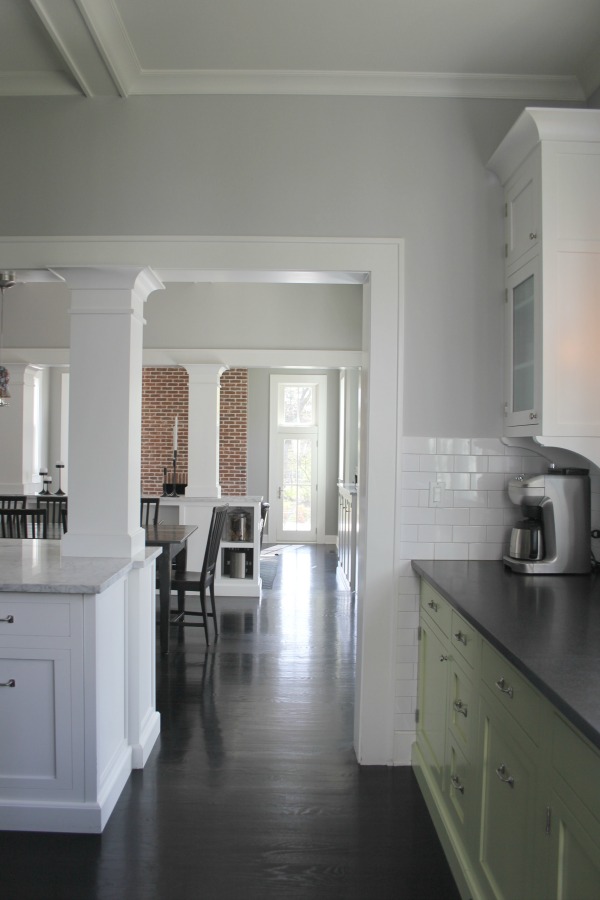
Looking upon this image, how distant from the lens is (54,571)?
251 cm

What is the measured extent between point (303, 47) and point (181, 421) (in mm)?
7306

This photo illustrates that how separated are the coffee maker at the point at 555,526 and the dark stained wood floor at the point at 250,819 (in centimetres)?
108

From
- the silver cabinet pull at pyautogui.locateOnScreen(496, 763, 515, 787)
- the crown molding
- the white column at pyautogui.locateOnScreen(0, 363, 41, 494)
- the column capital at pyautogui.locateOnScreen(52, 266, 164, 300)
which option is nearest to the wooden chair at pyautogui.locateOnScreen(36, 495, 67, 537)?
the white column at pyautogui.locateOnScreen(0, 363, 41, 494)

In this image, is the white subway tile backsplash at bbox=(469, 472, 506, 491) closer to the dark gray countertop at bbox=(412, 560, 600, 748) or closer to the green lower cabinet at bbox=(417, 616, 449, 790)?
the dark gray countertop at bbox=(412, 560, 600, 748)

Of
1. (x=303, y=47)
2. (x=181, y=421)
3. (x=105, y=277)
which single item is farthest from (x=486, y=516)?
(x=181, y=421)

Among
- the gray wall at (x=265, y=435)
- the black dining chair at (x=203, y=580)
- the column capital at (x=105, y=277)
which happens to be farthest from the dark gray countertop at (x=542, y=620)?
the gray wall at (x=265, y=435)

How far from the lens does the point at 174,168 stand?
Result: 2881mm

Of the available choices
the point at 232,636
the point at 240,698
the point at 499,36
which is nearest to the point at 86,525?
the point at 240,698

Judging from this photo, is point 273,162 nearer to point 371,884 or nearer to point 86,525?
point 86,525

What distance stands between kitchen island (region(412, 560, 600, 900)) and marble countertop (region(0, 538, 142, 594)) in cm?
124

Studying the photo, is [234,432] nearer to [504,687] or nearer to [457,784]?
[457,784]

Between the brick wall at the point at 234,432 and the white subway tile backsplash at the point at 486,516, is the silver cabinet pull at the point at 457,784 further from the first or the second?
the brick wall at the point at 234,432

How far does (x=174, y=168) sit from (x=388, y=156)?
0.96m

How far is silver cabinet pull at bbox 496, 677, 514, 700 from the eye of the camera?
5.34 ft
